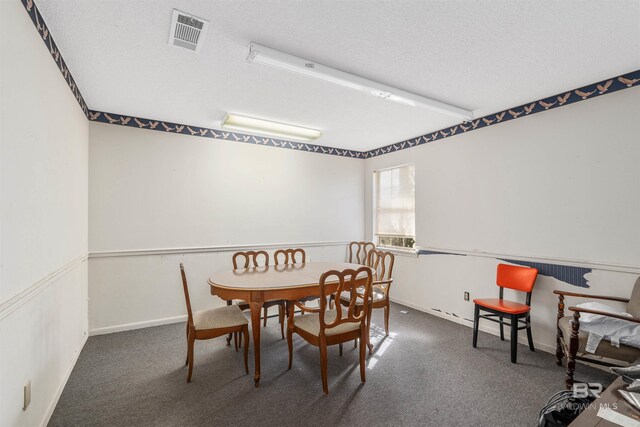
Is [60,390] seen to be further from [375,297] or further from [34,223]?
[375,297]

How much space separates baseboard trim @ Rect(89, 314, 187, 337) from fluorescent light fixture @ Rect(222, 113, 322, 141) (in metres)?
2.60

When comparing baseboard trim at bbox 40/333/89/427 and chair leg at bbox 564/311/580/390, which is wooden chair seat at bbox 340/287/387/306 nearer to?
chair leg at bbox 564/311/580/390

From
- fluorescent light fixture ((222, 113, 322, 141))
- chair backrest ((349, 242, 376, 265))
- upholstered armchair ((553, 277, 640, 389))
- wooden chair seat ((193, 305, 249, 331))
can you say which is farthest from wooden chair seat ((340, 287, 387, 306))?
fluorescent light fixture ((222, 113, 322, 141))

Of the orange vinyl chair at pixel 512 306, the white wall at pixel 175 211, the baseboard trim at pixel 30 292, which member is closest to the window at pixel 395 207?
the white wall at pixel 175 211

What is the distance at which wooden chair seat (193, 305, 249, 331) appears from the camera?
8.10 ft

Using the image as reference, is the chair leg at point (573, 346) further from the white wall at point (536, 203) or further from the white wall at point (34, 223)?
the white wall at point (34, 223)

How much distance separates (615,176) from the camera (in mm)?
2605

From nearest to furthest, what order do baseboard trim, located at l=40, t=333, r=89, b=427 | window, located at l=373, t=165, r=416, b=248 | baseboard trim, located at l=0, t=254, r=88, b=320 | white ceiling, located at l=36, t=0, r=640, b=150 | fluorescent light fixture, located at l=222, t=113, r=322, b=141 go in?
baseboard trim, located at l=0, t=254, r=88, b=320
white ceiling, located at l=36, t=0, r=640, b=150
baseboard trim, located at l=40, t=333, r=89, b=427
fluorescent light fixture, located at l=222, t=113, r=322, b=141
window, located at l=373, t=165, r=416, b=248

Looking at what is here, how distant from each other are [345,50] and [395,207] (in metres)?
3.19

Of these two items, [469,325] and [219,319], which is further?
[469,325]

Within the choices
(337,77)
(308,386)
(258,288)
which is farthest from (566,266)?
(258,288)

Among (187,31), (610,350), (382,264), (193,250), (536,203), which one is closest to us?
(187,31)

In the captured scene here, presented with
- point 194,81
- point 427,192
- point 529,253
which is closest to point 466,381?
point 529,253

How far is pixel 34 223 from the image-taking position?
69.3 inches
